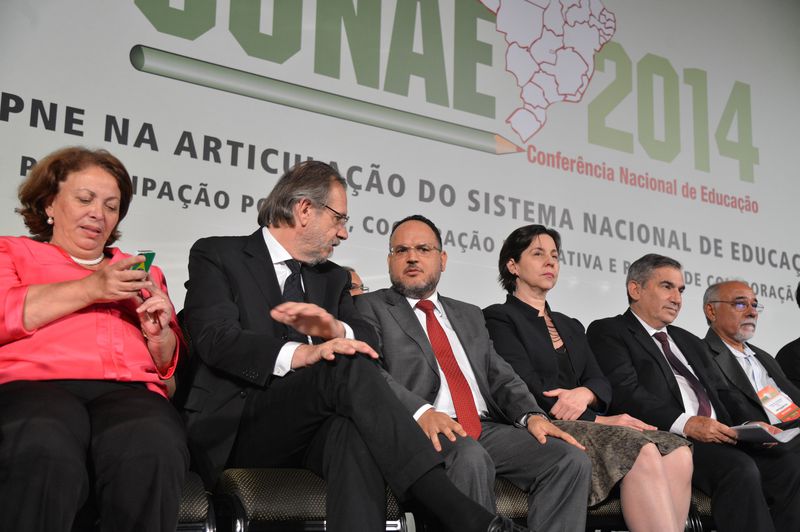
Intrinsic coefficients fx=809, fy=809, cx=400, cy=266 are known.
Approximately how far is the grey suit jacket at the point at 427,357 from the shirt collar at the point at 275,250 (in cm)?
41

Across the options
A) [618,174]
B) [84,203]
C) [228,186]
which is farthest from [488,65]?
[84,203]

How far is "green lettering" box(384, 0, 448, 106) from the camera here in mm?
4344

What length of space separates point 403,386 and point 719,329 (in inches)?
95.7

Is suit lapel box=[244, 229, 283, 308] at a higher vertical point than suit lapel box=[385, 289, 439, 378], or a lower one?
higher

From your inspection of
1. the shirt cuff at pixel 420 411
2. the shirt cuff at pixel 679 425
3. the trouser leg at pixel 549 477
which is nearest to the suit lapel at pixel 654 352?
the shirt cuff at pixel 679 425

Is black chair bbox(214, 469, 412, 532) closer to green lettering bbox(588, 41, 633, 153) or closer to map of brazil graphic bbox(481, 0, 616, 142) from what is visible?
map of brazil graphic bbox(481, 0, 616, 142)

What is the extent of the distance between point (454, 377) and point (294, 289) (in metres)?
0.68

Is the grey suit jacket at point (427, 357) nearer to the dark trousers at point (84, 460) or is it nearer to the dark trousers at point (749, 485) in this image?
the dark trousers at point (749, 485)

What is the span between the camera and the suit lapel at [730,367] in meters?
3.95

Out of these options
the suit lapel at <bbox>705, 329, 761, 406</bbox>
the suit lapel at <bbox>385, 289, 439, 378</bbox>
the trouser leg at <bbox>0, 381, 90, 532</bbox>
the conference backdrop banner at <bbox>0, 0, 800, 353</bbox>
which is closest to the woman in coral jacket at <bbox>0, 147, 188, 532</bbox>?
the trouser leg at <bbox>0, 381, 90, 532</bbox>

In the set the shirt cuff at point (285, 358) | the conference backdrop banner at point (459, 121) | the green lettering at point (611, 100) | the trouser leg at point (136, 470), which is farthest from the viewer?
the green lettering at point (611, 100)

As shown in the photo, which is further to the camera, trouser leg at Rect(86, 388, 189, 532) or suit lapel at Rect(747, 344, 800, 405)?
suit lapel at Rect(747, 344, 800, 405)

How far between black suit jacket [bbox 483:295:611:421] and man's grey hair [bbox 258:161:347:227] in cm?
97

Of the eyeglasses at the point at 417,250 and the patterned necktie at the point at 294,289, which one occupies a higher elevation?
the eyeglasses at the point at 417,250
